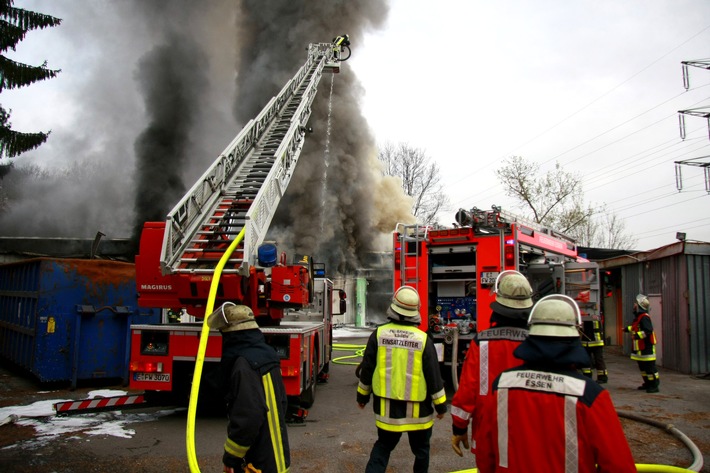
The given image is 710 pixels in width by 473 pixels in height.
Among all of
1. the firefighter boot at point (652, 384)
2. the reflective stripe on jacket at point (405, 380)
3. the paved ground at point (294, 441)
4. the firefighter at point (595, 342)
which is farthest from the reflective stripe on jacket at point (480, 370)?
the firefighter boot at point (652, 384)

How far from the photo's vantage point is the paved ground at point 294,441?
485 cm

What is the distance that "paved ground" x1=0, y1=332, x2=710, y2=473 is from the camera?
485 cm

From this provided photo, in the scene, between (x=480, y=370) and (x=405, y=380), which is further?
(x=405, y=380)

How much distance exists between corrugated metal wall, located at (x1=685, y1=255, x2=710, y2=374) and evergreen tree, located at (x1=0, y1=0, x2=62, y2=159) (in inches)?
527

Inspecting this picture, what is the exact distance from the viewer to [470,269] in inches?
327

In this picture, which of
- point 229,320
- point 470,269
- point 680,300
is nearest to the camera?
point 229,320

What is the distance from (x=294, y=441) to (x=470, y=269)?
3.97 metres

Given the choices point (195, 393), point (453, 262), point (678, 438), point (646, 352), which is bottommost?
point (678, 438)

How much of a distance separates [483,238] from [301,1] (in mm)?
21289

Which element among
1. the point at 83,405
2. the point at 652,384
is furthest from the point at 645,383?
the point at 83,405

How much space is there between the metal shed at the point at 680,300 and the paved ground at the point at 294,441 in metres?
3.31

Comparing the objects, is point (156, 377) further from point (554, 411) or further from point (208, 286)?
point (554, 411)

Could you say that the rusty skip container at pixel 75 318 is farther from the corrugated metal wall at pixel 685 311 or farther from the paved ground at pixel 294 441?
the corrugated metal wall at pixel 685 311

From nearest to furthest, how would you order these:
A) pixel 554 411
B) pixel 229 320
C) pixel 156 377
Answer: pixel 554 411
pixel 229 320
pixel 156 377
